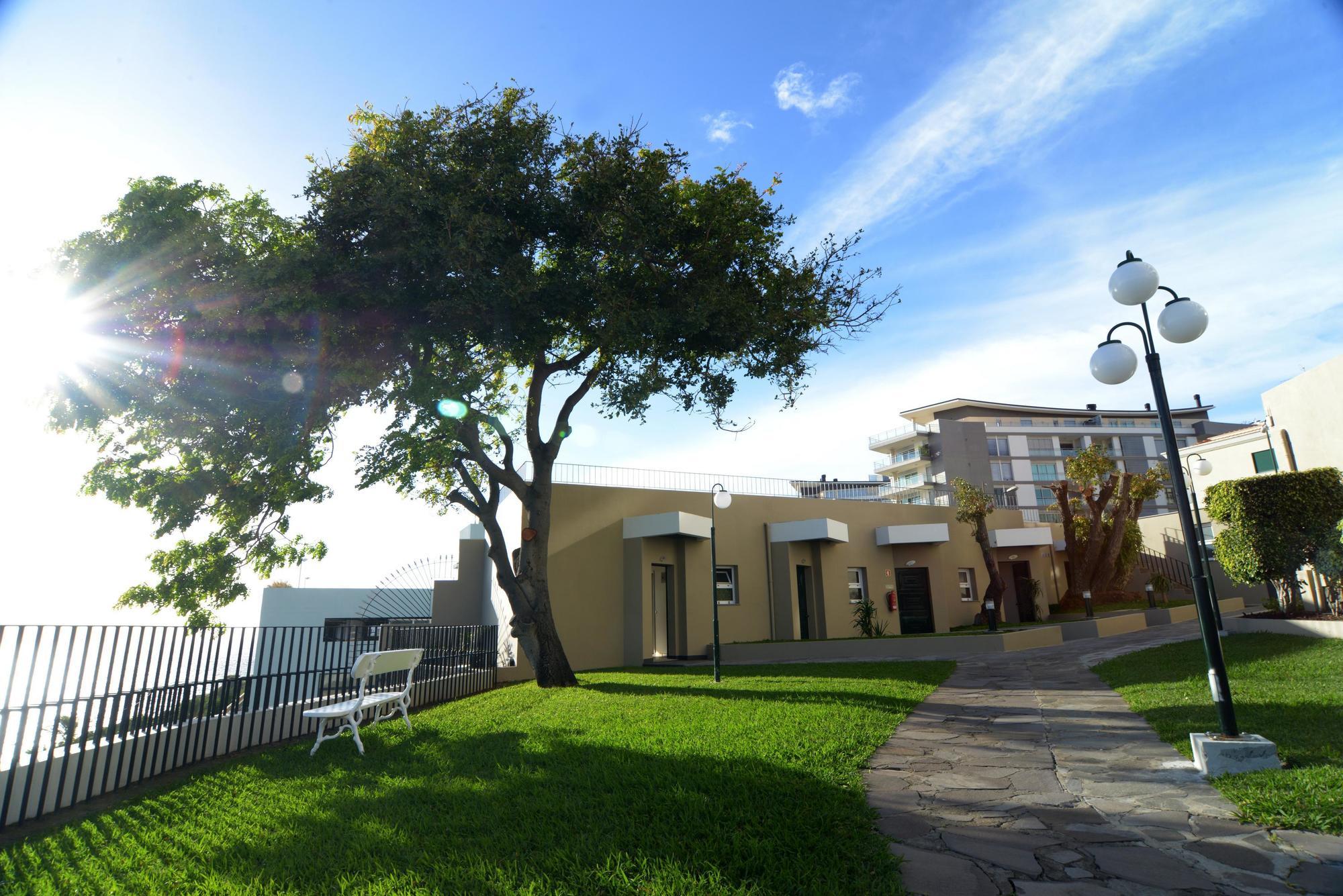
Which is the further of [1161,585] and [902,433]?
[902,433]

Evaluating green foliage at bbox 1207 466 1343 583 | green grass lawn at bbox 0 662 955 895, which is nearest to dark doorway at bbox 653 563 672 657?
green grass lawn at bbox 0 662 955 895

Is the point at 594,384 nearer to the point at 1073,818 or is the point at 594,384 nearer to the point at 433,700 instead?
the point at 433,700

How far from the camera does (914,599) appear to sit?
22.2 metres

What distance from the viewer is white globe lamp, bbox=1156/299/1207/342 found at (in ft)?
18.4

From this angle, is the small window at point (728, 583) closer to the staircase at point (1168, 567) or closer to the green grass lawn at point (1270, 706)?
the green grass lawn at point (1270, 706)

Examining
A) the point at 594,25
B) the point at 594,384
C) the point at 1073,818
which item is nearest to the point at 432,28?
the point at 594,25

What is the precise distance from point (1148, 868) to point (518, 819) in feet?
11.4

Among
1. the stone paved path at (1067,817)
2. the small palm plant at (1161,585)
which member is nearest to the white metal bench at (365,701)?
the stone paved path at (1067,817)

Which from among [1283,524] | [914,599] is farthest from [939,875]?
[914,599]

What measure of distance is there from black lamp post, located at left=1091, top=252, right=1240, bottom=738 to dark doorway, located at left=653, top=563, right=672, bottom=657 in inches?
510

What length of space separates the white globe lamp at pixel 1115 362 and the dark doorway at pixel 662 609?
42.3ft

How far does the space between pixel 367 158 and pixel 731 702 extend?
9565 mm

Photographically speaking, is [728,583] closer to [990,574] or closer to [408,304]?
[990,574]

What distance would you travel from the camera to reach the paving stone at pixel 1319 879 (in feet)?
9.90
